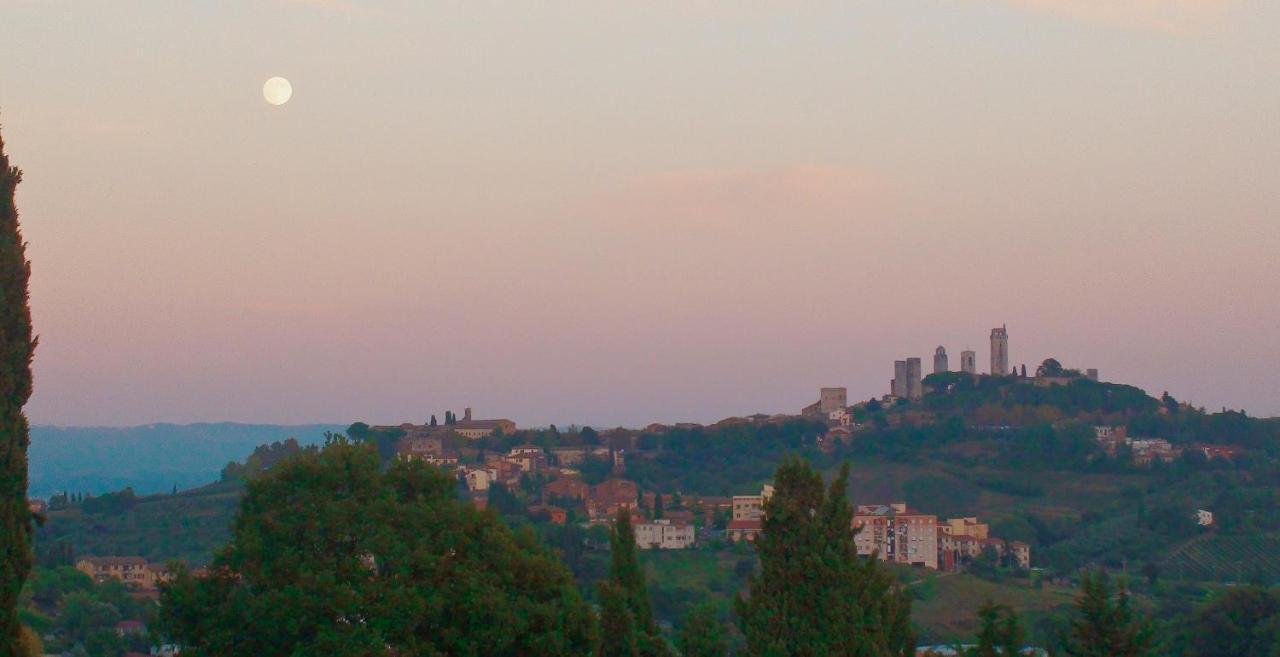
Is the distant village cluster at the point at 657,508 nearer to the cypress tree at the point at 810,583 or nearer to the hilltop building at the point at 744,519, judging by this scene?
the hilltop building at the point at 744,519

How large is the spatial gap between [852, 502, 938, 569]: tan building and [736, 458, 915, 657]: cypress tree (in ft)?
192

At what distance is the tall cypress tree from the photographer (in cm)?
1403

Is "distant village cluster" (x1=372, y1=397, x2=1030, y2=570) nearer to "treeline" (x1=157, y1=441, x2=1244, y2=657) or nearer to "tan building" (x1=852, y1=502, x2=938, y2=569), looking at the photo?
"tan building" (x1=852, y1=502, x2=938, y2=569)

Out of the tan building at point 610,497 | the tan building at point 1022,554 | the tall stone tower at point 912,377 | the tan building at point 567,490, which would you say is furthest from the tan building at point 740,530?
the tall stone tower at point 912,377

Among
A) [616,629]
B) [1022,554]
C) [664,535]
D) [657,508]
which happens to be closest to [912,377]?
[657,508]

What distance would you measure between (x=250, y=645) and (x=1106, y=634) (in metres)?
9.72

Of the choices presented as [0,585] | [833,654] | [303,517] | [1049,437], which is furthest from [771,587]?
[1049,437]

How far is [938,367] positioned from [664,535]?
75.2 meters

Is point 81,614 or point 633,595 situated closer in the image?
point 633,595

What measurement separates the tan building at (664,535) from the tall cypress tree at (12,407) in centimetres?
6230

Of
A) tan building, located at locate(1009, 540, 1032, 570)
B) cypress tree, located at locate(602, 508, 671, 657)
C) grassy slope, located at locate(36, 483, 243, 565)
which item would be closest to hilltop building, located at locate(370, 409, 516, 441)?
grassy slope, located at locate(36, 483, 243, 565)

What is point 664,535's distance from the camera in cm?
7675

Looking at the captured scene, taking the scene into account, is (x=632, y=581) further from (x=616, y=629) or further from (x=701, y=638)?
(x=701, y=638)

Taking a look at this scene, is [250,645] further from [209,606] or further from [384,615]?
[384,615]
